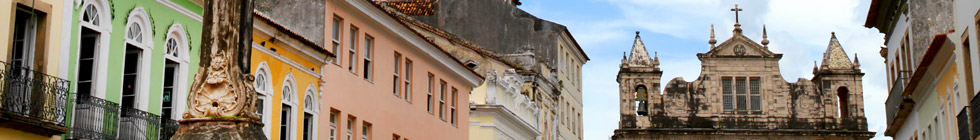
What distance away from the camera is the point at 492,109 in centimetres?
3956

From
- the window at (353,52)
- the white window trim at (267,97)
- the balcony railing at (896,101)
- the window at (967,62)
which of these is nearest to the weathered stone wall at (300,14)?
the window at (353,52)

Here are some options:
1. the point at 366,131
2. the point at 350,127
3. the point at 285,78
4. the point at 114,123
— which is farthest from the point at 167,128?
the point at 366,131

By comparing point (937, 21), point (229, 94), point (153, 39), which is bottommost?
point (229, 94)

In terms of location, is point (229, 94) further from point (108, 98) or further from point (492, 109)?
point (492, 109)

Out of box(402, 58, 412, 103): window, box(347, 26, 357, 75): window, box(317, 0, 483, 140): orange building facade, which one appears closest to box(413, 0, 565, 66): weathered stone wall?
box(317, 0, 483, 140): orange building facade

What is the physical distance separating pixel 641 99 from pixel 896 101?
2824 cm

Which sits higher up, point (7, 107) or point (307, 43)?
point (307, 43)

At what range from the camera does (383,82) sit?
29.7 meters

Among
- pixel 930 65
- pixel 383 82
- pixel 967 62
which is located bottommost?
pixel 967 62

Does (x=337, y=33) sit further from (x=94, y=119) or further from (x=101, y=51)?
(x=94, y=119)

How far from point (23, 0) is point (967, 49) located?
559 inches

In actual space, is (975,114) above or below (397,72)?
below

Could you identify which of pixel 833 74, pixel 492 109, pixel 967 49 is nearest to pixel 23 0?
pixel 967 49

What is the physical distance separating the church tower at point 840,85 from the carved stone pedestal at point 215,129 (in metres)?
53.6
